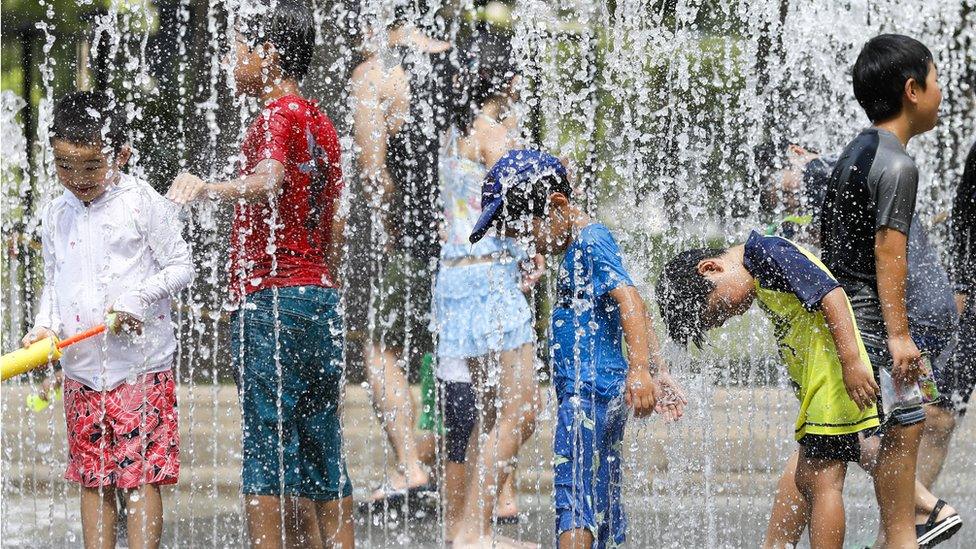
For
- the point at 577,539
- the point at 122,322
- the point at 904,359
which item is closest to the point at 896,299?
the point at 904,359

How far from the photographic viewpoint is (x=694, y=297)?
3.33 meters

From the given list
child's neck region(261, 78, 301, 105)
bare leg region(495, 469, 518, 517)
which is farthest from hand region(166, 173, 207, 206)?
bare leg region(495, 469, 518, 517)

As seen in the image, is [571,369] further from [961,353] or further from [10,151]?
[10,151]

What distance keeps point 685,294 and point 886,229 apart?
54 cm

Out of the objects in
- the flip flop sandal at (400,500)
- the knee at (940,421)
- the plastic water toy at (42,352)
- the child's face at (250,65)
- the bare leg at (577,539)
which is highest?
Answer: the child's face at (250,65)

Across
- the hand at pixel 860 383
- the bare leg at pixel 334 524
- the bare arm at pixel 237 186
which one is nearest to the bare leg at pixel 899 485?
the hand at pixel 860 383

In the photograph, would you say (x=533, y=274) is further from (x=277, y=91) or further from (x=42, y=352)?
(x=42, y=352)

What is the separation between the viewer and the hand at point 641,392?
325cm

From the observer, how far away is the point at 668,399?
134 inches

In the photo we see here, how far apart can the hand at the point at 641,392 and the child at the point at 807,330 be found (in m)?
0.21

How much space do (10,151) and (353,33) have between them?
288cm

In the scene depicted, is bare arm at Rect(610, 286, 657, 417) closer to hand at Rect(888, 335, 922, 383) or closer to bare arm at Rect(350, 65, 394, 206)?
hand at Rect(888, 335, 922, 383)

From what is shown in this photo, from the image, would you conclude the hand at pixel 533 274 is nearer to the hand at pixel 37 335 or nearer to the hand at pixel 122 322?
the hand at pixel 122 322

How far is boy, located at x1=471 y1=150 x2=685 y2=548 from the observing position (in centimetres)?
329
